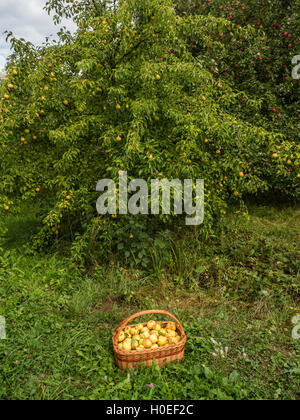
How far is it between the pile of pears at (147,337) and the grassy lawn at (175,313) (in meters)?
Answer: 0.17

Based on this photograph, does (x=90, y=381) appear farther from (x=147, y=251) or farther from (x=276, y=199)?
(x=276, y=199)

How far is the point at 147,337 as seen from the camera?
231 cm

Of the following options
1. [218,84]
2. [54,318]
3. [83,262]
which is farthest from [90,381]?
[218,84]

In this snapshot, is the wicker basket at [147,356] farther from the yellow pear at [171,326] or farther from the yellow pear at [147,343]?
the yellow pear at [171,326]

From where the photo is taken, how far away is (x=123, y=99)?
10.3 feet

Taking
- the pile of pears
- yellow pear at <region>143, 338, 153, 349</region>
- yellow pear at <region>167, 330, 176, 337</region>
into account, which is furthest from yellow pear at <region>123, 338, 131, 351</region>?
yellow pear at <region>167, 330, 176, 337</region>

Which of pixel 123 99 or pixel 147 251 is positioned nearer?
pixel 123 99

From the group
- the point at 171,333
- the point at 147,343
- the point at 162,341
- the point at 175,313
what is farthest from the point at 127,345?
the point at 175,313

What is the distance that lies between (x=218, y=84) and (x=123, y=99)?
1.14 meters

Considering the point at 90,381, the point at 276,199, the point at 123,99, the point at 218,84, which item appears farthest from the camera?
the point at 276,199

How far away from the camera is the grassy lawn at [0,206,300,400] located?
211 centimetres

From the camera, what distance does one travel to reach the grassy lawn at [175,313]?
2113 millimetres

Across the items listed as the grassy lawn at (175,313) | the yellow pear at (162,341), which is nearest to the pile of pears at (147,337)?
the yellow pear at (162,341)
